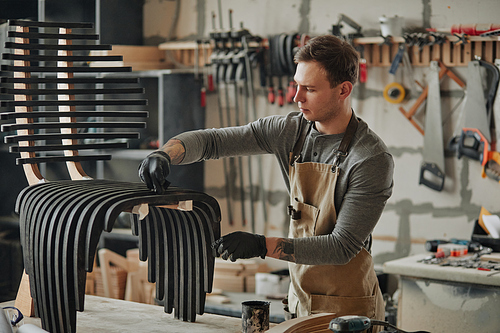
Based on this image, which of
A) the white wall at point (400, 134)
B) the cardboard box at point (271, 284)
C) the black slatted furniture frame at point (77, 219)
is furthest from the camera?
the cardboard box at point (271, 284)

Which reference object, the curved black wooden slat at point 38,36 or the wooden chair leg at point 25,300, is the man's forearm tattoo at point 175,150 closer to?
the curved black wooden slat at point 38,36

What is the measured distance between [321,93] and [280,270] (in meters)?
2.12

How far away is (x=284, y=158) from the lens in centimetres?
227

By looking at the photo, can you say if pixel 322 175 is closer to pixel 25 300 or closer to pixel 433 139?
pixel 25 300

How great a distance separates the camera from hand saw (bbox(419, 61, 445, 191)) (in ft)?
12.1

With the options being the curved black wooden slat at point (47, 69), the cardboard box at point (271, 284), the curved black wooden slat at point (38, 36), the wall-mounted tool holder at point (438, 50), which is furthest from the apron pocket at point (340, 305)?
the wall-mounted tool holder at point (438, 50)

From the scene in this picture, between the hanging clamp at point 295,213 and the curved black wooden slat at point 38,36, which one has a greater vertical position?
the curved black wooden slat at point 38,36

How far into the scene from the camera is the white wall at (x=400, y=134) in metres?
3.64

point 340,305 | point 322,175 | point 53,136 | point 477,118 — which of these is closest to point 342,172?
point 322,175

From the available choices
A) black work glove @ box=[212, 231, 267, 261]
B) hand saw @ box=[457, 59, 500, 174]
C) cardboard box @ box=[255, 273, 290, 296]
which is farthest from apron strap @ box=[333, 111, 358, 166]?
cardboard box @ box=[255, 273, 290, 296]

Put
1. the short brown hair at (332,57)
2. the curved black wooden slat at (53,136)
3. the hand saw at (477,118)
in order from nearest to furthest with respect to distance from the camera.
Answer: the short brown hair at (332,57) < the curved black wooden slat at (53,136) < the hand saw at (477,118)

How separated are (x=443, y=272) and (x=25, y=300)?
1918 millimetres

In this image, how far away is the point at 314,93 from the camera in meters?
2.02

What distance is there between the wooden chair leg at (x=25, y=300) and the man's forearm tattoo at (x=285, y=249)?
951mm
